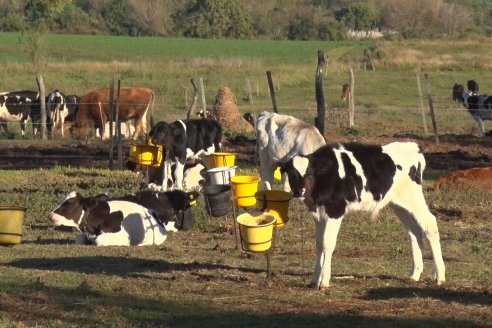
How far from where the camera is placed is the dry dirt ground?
84.0ft

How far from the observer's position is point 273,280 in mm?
12766

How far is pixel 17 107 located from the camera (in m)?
34.4

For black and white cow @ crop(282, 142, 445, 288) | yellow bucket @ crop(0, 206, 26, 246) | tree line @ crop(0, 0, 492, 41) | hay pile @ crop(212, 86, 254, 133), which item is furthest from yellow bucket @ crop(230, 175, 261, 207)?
tree line @ crop(0, 0, 492, 41)

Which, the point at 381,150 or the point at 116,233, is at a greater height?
the point at 381,150

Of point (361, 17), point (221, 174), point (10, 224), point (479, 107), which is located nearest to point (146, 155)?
point (221, 174)

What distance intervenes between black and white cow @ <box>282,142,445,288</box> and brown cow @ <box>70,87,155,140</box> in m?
20.1

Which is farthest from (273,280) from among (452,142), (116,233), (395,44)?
(395,44)

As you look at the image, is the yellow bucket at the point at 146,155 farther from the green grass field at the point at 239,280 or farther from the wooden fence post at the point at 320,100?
the wooden fence post at the point at 320,100

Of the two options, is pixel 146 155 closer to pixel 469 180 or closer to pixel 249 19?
pixel 469 180

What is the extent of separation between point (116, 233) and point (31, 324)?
543 centimetres

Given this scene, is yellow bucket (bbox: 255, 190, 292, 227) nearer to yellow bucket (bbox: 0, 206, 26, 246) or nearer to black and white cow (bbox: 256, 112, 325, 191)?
yellow bucket (bbox: 0, 206, 26, 246)

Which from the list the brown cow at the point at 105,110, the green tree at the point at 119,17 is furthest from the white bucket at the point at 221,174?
the green tree at the point at 119,17

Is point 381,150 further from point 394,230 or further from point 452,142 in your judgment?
point 452,142

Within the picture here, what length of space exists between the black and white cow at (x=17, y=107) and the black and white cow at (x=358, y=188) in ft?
73.7
